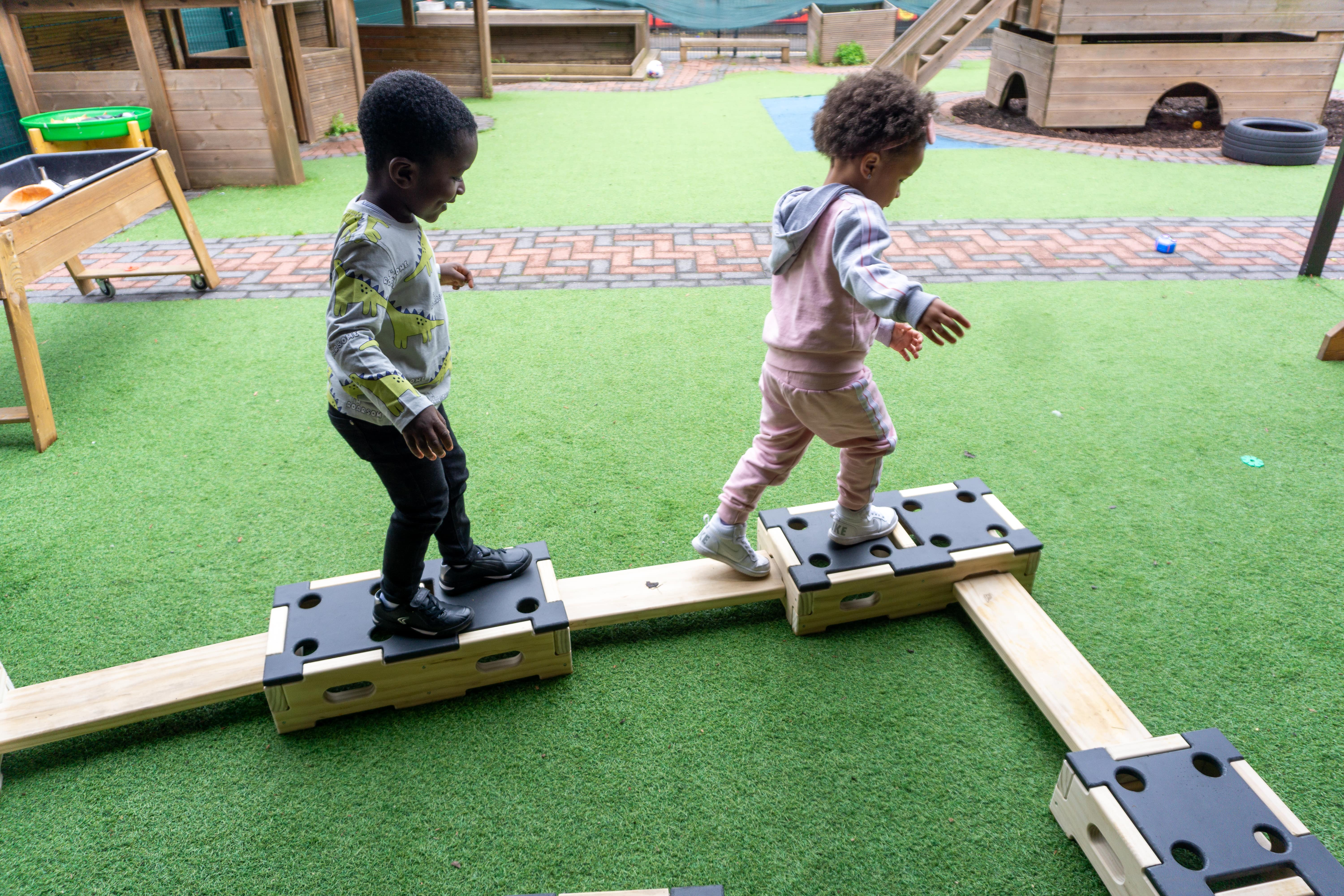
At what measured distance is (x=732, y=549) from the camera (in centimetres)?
257

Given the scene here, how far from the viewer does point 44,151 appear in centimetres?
611

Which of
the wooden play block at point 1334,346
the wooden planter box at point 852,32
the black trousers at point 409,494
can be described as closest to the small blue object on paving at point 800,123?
the wooden planter box at point 852,32

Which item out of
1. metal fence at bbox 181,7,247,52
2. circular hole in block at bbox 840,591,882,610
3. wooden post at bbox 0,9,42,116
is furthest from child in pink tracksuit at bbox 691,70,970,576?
metal fence at bbox 181,7,247,52

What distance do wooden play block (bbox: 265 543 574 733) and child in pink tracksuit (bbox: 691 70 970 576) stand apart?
25.6 inches

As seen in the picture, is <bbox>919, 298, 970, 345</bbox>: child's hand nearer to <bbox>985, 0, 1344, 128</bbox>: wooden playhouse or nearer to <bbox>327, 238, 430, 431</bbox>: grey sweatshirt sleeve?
<bbox>327, 238, 430, 431</bbox>: grey sweatshirt sleeve

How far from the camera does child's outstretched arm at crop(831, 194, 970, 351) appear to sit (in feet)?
5.87

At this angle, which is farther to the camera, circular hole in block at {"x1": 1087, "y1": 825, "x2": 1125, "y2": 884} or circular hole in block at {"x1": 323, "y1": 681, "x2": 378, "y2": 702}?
circular hole in block at {"x1": 323, "y1": 681, "x2": 378, "y2": 702}

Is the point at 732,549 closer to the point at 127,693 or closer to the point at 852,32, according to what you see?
the point at 127,693

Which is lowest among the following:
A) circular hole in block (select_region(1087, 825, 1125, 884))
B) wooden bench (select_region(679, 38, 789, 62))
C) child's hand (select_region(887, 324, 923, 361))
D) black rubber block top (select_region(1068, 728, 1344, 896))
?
circular hole in block (select_region(1087, 825, 1125, 884))

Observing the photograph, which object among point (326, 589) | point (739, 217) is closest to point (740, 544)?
point (326, 589)

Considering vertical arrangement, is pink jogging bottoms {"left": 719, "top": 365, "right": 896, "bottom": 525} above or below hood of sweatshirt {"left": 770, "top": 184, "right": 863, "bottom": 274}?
below

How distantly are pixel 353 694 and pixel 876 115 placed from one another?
1979 millimetres

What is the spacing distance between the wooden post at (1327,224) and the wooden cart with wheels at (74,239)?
21.2 ft

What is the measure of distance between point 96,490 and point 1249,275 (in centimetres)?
624
